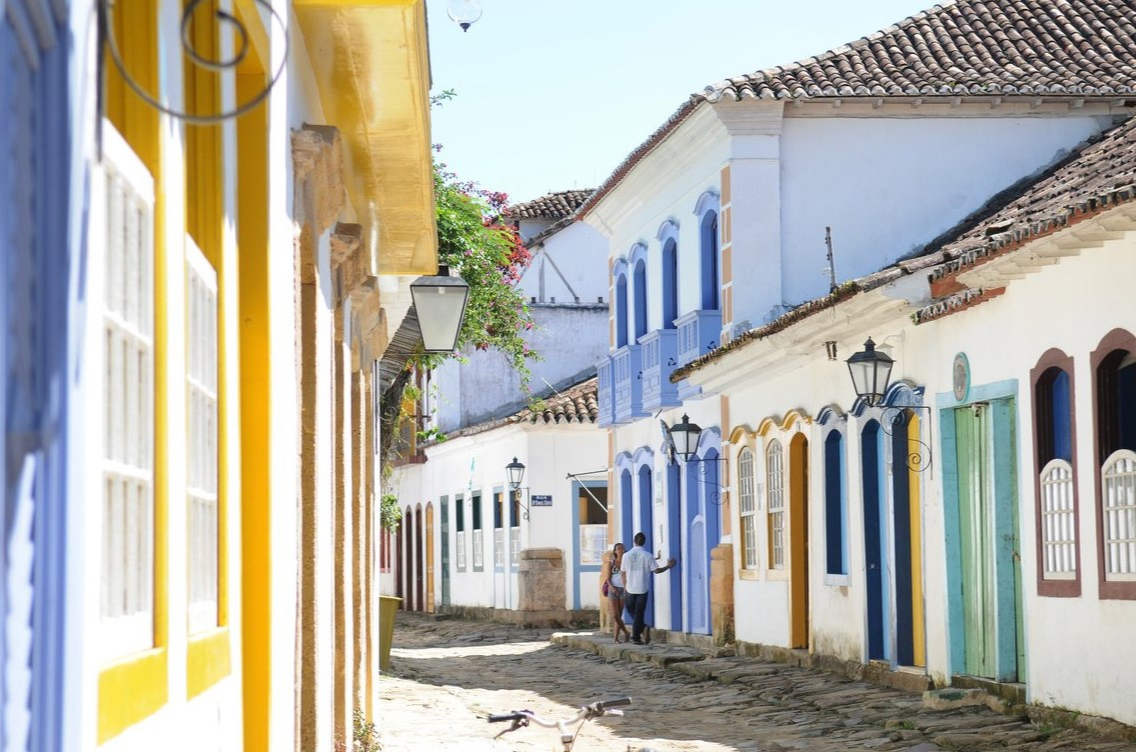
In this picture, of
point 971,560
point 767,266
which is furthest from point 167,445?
point 767,266

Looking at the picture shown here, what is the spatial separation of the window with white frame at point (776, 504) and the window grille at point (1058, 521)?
7.46 metres

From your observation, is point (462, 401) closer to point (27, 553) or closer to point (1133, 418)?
point (1133, 418)

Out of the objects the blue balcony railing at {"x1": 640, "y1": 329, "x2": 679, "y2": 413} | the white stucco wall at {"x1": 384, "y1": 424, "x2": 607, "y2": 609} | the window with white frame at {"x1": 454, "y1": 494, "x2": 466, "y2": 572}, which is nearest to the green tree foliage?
the blue balcony railing at {"x1": 640, "y1": 329, "x2": 679, "y2": 413}

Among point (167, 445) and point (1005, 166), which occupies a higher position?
point (1005, 166)

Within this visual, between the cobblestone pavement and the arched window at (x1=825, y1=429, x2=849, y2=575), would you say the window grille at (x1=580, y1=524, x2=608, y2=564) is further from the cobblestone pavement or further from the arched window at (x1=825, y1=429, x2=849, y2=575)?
the arched window at (x1=825, y1=429, x2=849, y2=575)

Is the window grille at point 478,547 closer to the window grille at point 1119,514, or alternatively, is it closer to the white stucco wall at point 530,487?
the white stucco wall at point 530,487

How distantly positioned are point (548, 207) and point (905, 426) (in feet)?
83.9

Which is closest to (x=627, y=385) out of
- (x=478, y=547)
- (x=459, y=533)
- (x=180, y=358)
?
(x=478, y=547)

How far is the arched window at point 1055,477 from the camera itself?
38.8 ft

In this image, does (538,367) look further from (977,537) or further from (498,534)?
(977,537)

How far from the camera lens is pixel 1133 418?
36.9 feet

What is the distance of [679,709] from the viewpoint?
16000mm

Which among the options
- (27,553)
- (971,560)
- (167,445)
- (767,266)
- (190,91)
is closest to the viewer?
(27,553)

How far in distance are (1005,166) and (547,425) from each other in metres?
12.5
